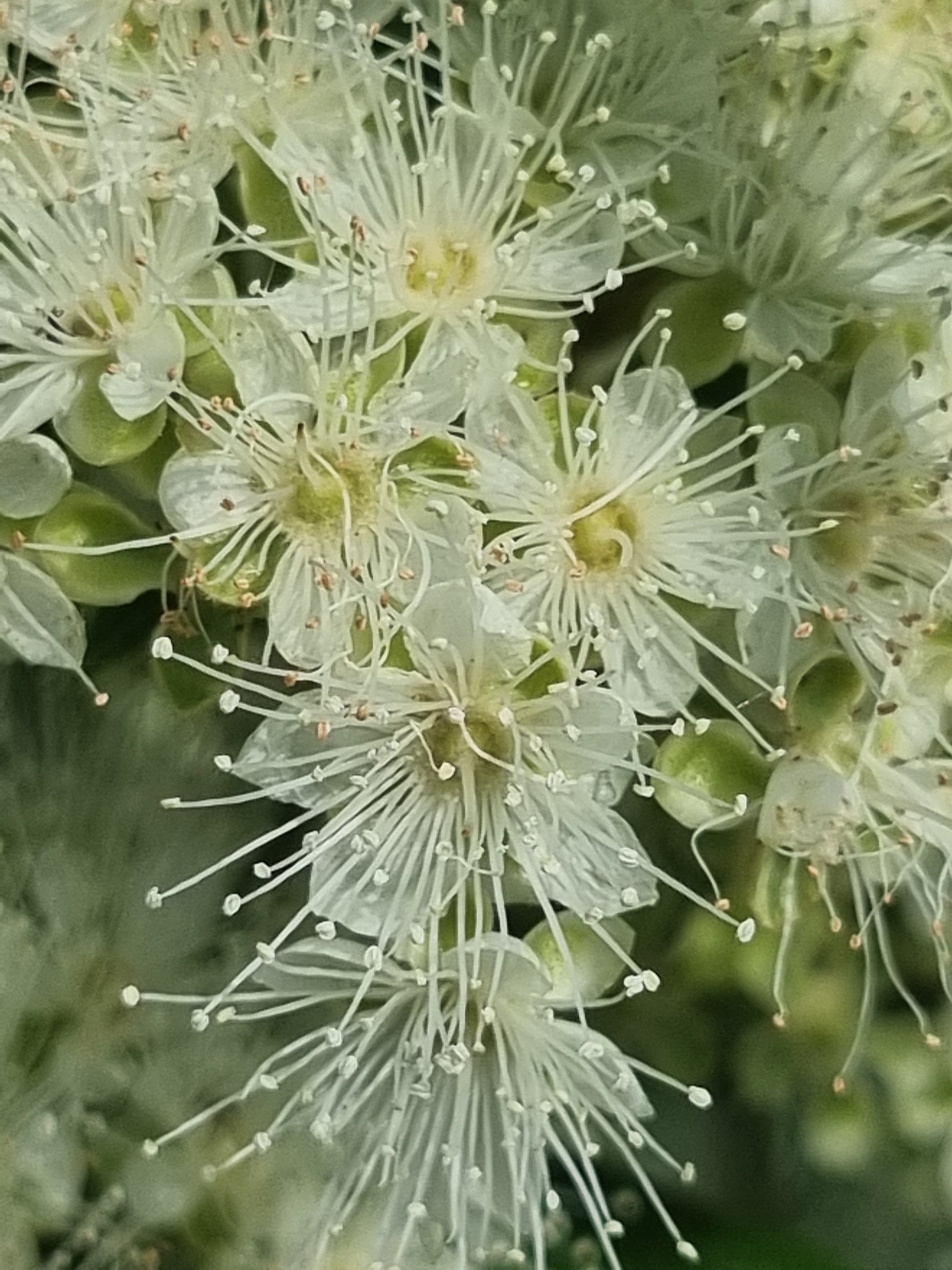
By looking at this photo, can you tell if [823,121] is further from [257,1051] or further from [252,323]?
[257,1051]

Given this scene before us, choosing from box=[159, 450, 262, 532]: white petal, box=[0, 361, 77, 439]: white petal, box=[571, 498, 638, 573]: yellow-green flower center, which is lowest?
box=[571, 498, 638, 573]: yellow-green flower center

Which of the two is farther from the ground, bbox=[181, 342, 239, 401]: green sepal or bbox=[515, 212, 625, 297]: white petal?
bbox=[515, 212, 625, 297]: white petal

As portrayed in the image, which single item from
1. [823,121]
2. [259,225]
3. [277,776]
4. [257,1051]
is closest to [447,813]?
[277,776]

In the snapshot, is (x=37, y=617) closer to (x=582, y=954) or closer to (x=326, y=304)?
(x=326, y=304)

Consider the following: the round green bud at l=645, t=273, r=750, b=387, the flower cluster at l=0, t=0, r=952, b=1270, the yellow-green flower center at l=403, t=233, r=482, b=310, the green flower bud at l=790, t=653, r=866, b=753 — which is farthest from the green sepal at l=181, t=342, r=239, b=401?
the green flower bud at l=790, t=653, r=866, b=753

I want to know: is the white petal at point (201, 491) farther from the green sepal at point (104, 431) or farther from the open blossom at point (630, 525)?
the open blossom at point (630, 525)

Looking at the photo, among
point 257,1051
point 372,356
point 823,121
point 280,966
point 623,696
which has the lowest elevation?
point 257,1051

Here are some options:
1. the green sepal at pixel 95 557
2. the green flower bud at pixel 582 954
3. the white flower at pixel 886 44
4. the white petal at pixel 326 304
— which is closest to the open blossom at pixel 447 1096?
the green flower bud at pixel 582 954

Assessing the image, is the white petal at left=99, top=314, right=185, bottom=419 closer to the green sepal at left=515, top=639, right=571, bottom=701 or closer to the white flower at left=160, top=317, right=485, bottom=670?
the white flower at left=160, top=317, right=485, bottom=670
